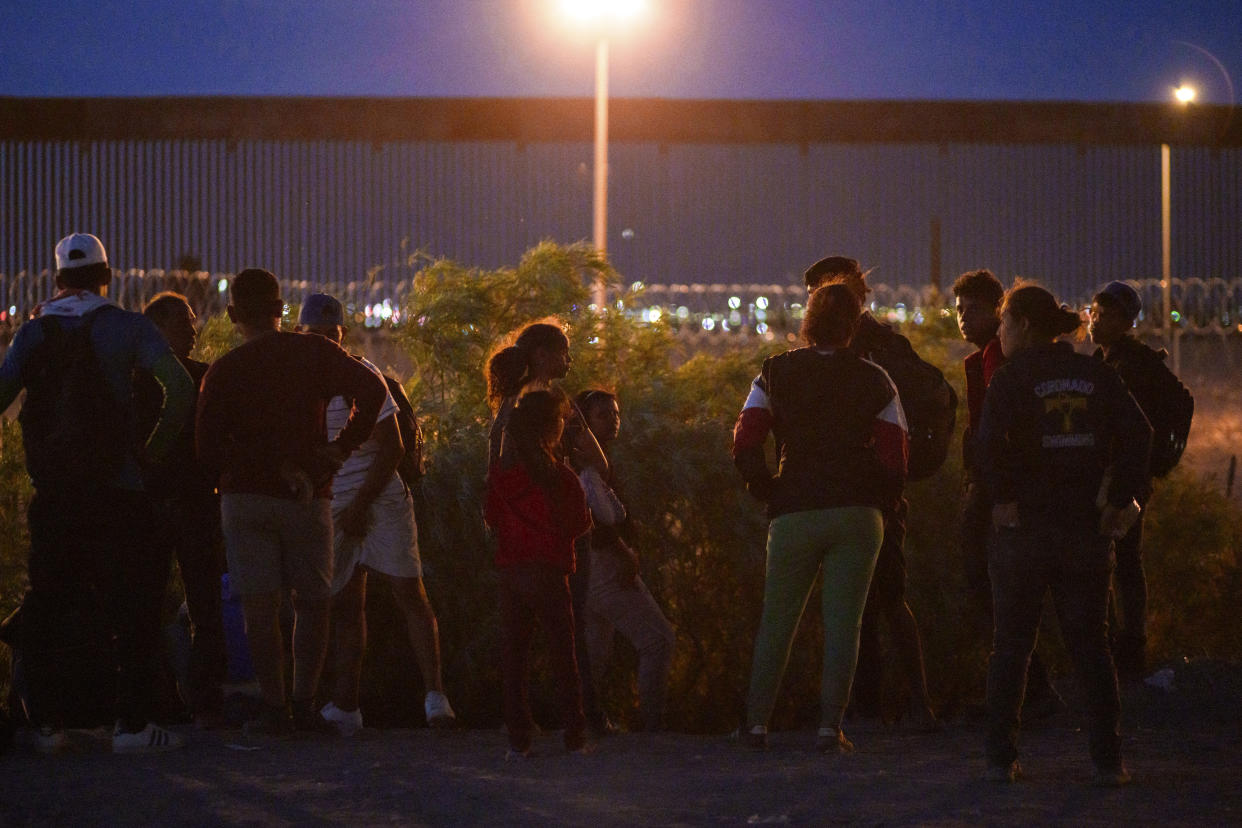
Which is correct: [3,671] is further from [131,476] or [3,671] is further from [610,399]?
[610,399]

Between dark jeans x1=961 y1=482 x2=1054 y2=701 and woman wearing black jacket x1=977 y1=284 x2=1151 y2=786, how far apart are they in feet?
0.59

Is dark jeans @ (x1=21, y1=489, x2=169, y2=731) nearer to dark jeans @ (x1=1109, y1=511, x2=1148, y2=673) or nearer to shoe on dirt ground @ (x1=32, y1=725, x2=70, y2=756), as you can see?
shoe on dirt ground @ (x1=32, y1=725, x2=70, y2=756)

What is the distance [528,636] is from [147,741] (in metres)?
1.44

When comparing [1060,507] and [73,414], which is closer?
[1060,507]

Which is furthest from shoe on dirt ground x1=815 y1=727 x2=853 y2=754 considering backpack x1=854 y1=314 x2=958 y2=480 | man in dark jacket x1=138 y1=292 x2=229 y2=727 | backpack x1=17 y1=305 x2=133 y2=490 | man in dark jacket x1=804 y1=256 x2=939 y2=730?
backpack x1=17 y1=305 x2=133 y2=490

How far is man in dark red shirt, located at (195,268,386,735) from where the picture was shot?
556 cm

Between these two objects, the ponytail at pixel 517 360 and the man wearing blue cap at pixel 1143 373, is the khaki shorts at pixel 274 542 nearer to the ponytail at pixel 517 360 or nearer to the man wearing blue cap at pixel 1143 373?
the ponytail at pixel 517 360

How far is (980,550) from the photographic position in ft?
17.6

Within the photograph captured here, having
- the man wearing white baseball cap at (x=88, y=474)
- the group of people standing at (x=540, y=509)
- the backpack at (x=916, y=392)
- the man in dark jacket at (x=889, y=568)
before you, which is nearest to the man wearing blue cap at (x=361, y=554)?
the group of people standing at (x=540, y=509)

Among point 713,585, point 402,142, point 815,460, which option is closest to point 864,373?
point 815,460

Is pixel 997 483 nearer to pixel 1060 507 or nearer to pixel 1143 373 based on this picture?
pixel 1060 507

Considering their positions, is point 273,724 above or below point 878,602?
below

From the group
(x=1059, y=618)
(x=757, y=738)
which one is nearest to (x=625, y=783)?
(x=757, y=738)

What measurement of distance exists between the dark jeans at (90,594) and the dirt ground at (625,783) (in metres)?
0.24
